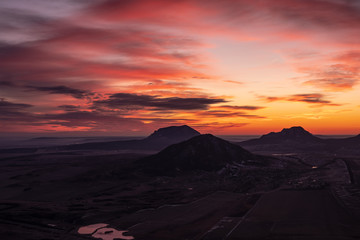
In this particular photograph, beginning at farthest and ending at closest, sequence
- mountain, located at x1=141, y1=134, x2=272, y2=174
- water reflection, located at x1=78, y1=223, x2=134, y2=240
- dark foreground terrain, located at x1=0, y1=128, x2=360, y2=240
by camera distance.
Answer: mountain, located at x1=141, y1=134, x2=272, y2=174 < dark foreground terrain, located at x1=0, y1=128, x2=360, y2=240 < water reflection, located at x1=78, y1=223, x2=134, y2=240

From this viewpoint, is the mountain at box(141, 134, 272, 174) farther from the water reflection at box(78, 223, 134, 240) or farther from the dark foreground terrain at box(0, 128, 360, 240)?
the water reflection at box(78, 223, 134, 240)

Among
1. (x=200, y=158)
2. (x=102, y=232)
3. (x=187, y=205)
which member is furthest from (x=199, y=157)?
(x=102, y=232)

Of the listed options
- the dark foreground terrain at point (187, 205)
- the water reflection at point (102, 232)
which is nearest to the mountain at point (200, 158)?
the dark foreground terrain at point (187, 205)

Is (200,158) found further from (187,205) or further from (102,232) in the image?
(102,232)

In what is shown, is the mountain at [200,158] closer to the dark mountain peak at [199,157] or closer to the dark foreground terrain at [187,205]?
the dark mountain peak at [199,157]

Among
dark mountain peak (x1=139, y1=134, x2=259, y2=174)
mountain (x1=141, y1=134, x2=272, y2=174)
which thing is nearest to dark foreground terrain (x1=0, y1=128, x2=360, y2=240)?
mountain (x1=141, y1=134, x2=272, y2=174)
